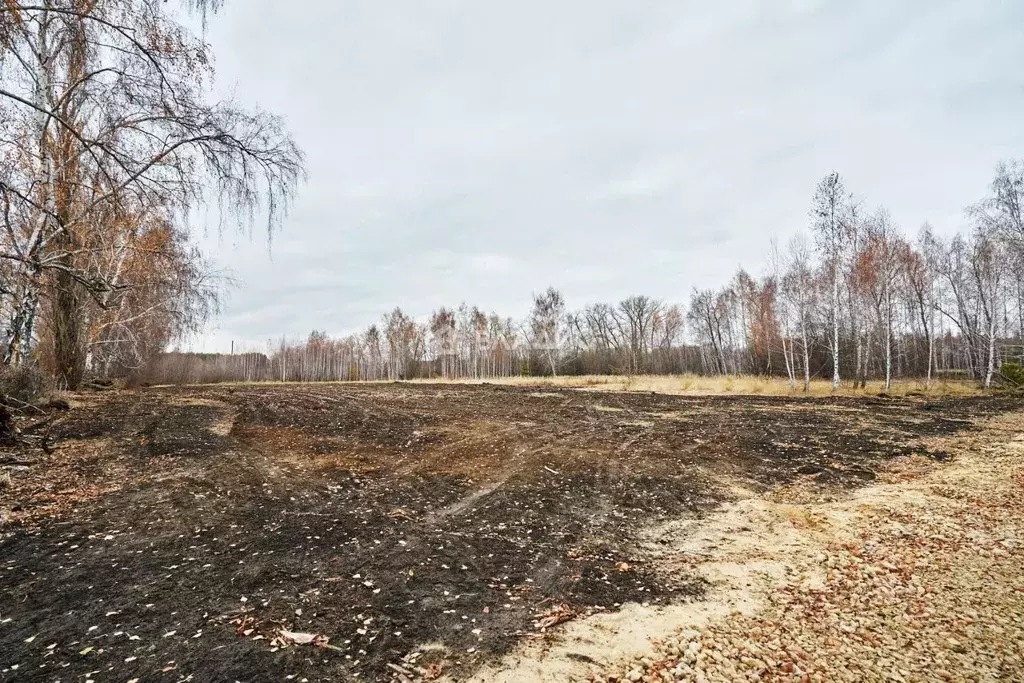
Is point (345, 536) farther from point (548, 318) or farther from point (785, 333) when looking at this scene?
point (548, 318)

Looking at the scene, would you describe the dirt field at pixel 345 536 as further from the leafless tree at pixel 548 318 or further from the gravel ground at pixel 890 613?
the leafless tree at pixel 548 318

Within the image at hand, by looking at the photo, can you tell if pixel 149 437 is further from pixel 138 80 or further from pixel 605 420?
pixel 605 420

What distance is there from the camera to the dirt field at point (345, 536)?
3.39 meters

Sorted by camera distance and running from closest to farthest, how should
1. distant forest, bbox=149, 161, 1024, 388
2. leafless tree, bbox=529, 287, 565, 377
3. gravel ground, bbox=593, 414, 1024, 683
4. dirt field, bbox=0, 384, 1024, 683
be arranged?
gravel ground, bbox=593, 414, 1024, 683 → dirt field, bbox=0, 384, 1024, 683 → distant forest, bbox=149, 161, 1024, 388 → leafless tree, bbox=529, 287, 565, 377

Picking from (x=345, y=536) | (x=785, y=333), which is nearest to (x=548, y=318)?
(x=785, y=333)

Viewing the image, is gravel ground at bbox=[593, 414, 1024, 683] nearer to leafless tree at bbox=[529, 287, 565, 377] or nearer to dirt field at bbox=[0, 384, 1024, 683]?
dirt field at bbox=[0, 384, 1024, 683]

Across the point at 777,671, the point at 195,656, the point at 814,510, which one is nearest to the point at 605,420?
the point at 814,510

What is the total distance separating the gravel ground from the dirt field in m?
0.76

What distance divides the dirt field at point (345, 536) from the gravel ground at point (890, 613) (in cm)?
76

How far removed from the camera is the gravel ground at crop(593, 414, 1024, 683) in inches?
129

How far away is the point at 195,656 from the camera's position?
10.5 ft

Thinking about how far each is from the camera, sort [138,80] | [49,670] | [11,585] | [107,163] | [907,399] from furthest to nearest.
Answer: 1. [907,399]
2. [107,163]
3. [138,80]
4. [11,585]
5. [49,670]

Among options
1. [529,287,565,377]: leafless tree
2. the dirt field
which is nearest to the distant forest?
[529,287,565,377]: leafless tree

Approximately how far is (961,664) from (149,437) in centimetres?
1234
